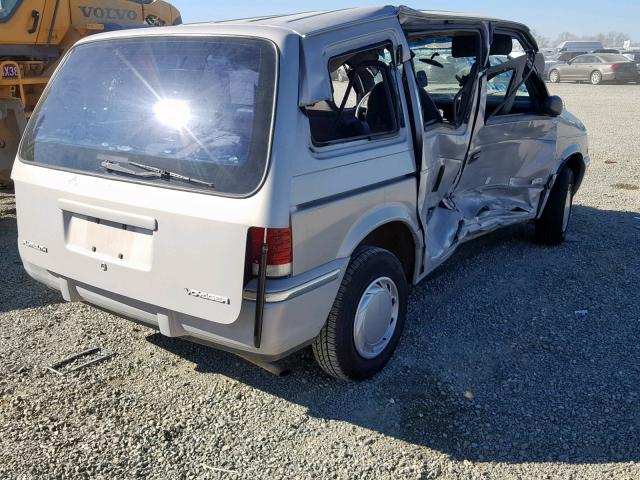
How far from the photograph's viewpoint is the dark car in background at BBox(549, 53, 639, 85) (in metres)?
27.5

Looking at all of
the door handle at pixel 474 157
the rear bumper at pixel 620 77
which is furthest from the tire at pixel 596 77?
the door handle at pixel 474 157

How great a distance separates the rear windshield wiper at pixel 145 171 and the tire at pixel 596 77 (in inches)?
1143

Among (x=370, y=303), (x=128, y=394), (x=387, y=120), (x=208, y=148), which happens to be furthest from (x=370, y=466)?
(x=387, y=120)

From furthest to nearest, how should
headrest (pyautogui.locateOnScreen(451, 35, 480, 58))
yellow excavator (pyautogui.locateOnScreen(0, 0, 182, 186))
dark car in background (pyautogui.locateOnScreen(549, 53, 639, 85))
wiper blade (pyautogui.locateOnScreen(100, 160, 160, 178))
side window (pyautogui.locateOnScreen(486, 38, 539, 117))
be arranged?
dark car in background (pyautogui.locateOnScreen(549, 53, 639, 85)), yellow excavator (pyautogui.locateOnScreen(0, 0, 182, 186)), side window (pyautogui.locateOnScreen(486, 38, 539, 117)), headrest (pyautogui.locateOnScreen(451, 35, 480, 58)), wiper blade (pyautogui.locateOnScreen(100, 160, 160, 178))

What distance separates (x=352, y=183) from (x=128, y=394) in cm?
165

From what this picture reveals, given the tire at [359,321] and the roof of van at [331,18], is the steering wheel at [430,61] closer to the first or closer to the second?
the roof of van at [331,18]

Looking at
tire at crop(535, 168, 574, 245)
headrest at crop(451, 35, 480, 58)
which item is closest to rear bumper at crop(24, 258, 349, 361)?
headrest at crop(451, 35, 480, 58)

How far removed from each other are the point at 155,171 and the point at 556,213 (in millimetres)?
4112

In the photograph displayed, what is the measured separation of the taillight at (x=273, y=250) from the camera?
105 inches

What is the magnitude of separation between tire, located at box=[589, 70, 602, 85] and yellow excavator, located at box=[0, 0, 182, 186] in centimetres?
2500

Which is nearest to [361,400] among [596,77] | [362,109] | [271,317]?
[271,317]

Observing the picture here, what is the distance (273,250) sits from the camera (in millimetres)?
2691

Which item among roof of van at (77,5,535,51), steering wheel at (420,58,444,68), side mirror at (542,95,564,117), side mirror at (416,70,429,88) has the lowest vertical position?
side mirror at (542,95,564,117)

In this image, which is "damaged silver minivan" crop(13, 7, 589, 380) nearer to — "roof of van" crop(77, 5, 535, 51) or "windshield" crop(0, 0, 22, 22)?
"roof of van" crop(77, 5, 535, 51)
